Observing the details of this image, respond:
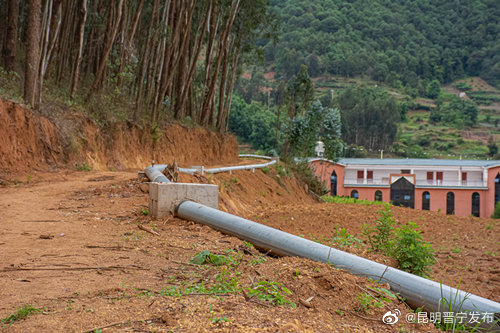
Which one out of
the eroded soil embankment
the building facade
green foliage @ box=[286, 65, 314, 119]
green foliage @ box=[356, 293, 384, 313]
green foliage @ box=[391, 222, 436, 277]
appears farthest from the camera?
the building facade

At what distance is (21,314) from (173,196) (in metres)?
5.03

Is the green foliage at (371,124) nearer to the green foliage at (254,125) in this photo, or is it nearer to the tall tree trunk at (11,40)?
the green foliage at (254,125)

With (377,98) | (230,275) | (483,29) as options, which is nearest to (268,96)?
(377,98)

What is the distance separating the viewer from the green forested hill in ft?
425

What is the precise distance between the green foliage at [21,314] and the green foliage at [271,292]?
170 centimetres

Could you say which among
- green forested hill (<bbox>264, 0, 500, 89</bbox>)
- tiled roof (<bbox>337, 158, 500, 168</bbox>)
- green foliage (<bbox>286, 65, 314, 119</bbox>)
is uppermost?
green forested hill (<bbox>264, 0, 500, 89</bbox>)

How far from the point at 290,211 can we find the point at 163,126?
10.5 metres

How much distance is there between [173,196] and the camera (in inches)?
325

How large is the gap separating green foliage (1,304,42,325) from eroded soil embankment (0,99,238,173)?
34.5 ft

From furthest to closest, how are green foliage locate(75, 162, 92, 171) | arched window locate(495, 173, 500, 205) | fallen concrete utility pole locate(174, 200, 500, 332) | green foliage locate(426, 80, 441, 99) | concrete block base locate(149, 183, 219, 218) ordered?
green foliage locate(426, 80, 441, 99)
arched window locate(495, 173, 500, 205)
green foliage locate(75, 162, 92, 171)
concrete block base locate(149, 183, 219, 218)
fallen concrete utility pole locate(174, 200, 500, 332)

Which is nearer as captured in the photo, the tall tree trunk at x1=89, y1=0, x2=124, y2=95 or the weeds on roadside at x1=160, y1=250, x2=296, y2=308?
the weeds on roadside at x1=160, y1=250, x2=296, y2=308

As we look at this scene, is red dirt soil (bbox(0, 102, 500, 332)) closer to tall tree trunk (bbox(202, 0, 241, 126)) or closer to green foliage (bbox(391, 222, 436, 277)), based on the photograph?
green foliage (bbox(391, 222, 436, 277))

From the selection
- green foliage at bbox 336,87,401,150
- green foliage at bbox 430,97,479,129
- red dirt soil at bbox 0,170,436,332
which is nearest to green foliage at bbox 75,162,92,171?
red dirt soil at bbox 0,170,436,332

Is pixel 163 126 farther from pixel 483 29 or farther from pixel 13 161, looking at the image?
pixel 483 29
